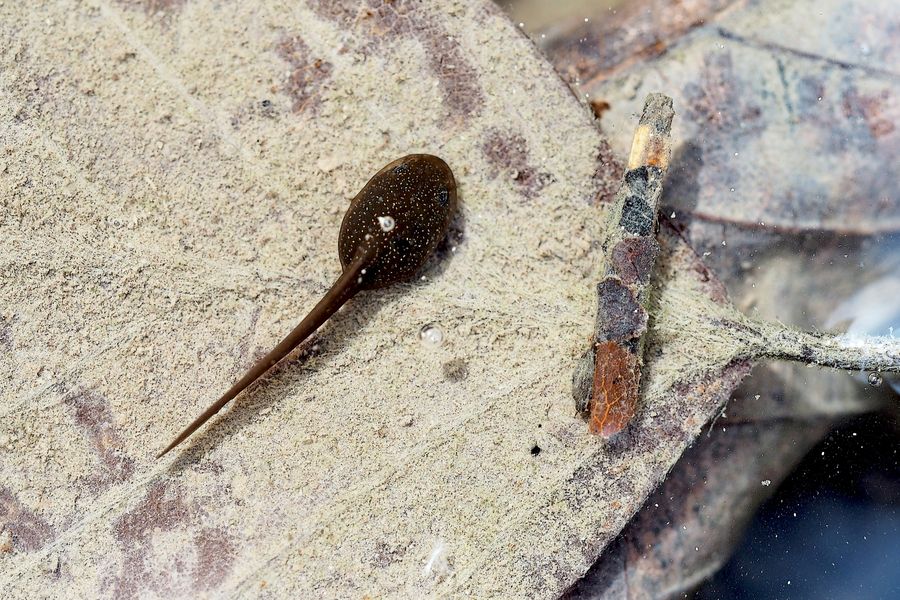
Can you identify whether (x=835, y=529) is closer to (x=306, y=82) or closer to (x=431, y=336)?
(x=431, y=336)

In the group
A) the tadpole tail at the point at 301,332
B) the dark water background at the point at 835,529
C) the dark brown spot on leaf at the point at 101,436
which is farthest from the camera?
the dark water background at the point at 835,529

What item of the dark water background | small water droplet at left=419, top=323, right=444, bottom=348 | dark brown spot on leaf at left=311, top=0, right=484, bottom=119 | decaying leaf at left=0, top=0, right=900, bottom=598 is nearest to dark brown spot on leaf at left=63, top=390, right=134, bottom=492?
decaying leaf at left=0, top=0, right=900, bottom=598

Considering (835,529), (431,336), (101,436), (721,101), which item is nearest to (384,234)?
(431,336)

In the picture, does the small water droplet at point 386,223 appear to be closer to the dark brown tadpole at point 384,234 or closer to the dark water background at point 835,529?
the dark brown tadpole at point 384,234

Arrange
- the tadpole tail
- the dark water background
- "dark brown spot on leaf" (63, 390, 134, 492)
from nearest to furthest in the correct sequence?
1. the tadpole tail
2. "dark brown spot on leaf" (63, 390, 134, 492)
3. the dark water background

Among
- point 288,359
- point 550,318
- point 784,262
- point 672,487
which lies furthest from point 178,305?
point 784,262

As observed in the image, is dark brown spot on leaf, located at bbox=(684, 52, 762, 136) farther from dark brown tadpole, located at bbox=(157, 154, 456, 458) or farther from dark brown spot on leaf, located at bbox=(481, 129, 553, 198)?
dark brown tadpole, located at bbox=(157, 154, 456, 458)

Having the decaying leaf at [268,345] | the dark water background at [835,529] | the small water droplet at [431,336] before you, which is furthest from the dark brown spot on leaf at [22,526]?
the dark water background at [835,529]
